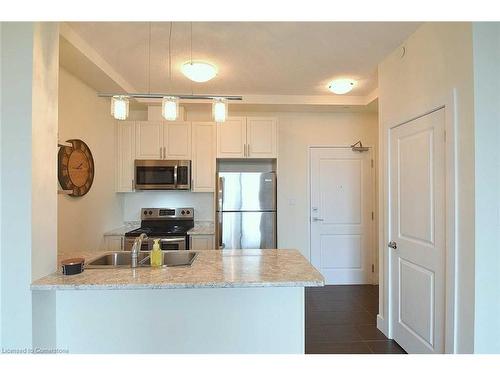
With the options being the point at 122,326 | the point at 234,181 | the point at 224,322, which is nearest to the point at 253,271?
the point at 224,322

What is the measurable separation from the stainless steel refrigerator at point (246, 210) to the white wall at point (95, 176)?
4.55 feet

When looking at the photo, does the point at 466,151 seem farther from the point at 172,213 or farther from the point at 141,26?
the point at 172,213

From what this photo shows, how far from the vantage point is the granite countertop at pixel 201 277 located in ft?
4.56

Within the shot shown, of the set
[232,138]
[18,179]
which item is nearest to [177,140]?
[232,138]

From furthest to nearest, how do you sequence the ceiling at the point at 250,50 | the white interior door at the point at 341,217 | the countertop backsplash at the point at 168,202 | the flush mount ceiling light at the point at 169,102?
the white interior door at the point at 341,217, the countertop backsplash at the point at 168,202, the ceiling at the point at 250,50, the flush mount ceiling light at the point at 169,102

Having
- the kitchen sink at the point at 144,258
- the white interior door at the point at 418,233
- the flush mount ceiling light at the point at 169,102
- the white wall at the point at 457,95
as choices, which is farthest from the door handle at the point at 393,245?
the flush mount ceiling light at the point at 169,102

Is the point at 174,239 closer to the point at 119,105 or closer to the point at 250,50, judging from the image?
the point at 119,105

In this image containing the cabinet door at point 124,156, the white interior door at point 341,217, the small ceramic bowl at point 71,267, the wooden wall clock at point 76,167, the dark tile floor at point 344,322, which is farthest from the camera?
the white interior door at point 341,217

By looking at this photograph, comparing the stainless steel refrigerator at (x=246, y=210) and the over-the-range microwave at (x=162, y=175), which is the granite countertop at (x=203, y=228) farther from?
the over-the-range microwave at (x=162, y=175)

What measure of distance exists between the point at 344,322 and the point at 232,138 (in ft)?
8.17

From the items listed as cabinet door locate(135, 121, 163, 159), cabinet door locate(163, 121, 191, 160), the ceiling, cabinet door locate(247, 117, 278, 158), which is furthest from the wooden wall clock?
cabinet door locate(247, 117, 278, 158)
